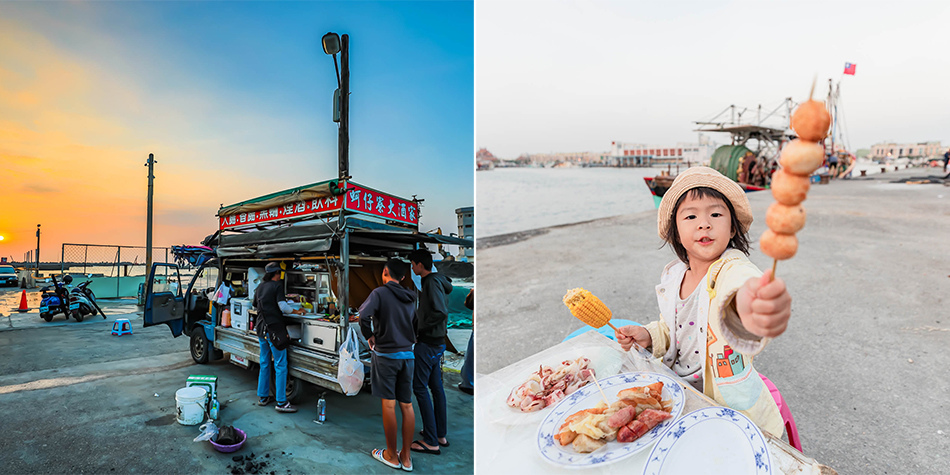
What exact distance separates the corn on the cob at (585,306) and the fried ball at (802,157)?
0.63 meters

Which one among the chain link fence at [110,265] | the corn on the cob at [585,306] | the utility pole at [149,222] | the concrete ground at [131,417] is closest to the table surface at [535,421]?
the corn on the cob at [585,306]


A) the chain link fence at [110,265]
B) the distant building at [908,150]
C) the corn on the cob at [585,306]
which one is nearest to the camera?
the corn on the cob at [585,306]

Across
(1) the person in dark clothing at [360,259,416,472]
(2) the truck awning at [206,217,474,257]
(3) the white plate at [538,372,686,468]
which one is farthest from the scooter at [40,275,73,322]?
(3) the white plate at [538,372,686,468]

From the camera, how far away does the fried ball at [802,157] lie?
0.66 m

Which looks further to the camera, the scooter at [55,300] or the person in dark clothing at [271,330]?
the person in dark clothing at [271,330]

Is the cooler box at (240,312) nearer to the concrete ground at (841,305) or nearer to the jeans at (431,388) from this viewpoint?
the jeans at (431,388)

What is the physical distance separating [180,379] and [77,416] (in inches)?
19.1

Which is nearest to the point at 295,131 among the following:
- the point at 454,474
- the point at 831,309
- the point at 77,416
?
the point at 77,416

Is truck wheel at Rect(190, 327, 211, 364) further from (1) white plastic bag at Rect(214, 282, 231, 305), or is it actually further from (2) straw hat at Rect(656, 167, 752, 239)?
(2) straw hat at Rect(656, 167, 752, 239)

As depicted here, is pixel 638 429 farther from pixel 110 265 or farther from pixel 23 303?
pixel 23 303

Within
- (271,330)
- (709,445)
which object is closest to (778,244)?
(709,445)

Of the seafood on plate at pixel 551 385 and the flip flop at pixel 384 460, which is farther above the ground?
the seafood on plate at pixel 551 385

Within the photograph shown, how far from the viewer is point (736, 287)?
0.94 m

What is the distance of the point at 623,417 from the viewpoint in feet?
3.73
